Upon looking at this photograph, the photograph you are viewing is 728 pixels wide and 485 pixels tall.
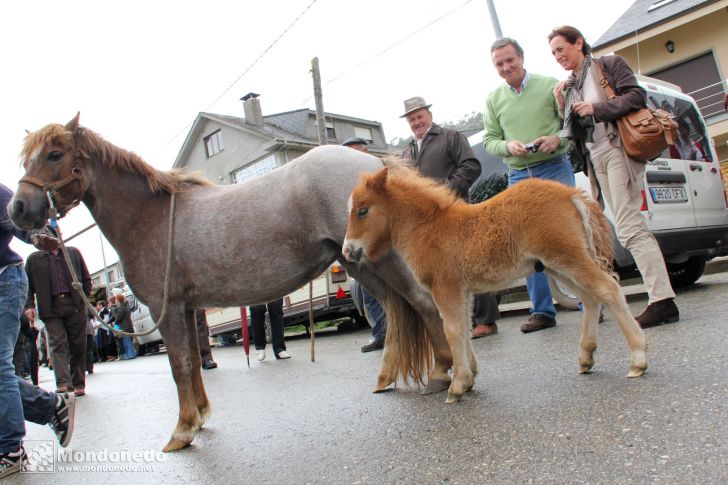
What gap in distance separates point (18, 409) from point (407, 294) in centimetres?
283

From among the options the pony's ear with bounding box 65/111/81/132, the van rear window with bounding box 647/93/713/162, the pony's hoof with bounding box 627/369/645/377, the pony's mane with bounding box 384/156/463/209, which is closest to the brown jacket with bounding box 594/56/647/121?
the pony's mane with bounding box 384/156/463/209

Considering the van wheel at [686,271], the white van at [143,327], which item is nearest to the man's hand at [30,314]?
the white van at [143,327]

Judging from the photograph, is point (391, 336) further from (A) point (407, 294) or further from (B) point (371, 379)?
(B) point (371, 379)

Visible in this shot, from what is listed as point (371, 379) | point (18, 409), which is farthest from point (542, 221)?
point (18, 409)

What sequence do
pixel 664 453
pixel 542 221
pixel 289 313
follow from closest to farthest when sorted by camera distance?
pixel 664 453 → pixel 542 221 → pixel 289 313

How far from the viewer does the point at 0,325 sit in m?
3.75

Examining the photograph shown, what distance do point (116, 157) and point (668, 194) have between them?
620 centimetres

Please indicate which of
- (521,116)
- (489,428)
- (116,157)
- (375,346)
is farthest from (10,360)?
(521,116)

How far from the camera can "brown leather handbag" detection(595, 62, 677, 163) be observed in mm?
3990

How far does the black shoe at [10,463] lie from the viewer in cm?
360

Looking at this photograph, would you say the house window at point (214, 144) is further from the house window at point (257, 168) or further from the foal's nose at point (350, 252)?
the foal's nose at point (350, 252)

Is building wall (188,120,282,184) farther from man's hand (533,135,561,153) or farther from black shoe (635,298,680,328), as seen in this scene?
black shoe (635,298,680,328)
